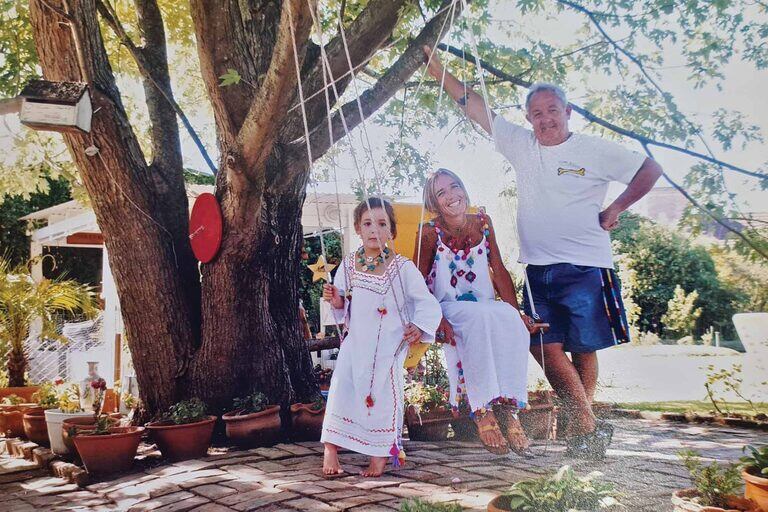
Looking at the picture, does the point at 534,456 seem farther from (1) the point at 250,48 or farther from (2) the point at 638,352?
(2) the point at 638,352

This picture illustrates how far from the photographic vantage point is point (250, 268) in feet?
15.8

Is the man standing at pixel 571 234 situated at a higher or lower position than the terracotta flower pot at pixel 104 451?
higher

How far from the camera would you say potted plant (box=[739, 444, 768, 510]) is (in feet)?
6.97

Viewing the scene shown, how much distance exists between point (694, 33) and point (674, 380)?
629 cm

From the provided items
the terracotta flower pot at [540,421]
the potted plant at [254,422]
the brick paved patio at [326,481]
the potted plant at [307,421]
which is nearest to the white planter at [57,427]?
the brick paved patio at [326,481]

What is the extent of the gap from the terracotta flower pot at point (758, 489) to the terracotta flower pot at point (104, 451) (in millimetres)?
3606

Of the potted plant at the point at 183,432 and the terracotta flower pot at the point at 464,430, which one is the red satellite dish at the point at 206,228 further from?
the terracotta flower pot at the point at 464,430

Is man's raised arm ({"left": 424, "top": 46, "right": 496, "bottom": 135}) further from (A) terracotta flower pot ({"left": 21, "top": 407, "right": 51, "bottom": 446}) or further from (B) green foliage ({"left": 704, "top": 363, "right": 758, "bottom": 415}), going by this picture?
(A) terracotta flower pot ({"left": 21, "top": 407, "right": 51, "bottom": 446})

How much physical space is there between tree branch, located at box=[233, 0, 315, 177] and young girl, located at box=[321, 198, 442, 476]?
713 millimetres

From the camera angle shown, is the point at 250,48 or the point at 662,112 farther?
the point at 662,112

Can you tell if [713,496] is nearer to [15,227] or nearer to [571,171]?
[571,171]

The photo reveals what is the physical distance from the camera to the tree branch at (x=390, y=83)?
14.1 feet

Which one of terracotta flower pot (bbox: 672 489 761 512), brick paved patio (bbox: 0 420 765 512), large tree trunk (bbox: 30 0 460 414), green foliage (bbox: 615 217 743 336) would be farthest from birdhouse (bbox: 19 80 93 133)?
green foliage (bbox: 615 217 743 336)

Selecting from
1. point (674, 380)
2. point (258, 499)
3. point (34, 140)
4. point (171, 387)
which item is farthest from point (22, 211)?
point (258, 499)
